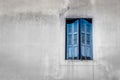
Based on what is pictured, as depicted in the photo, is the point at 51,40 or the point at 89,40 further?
the point at 89,40

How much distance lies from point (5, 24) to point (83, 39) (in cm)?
271

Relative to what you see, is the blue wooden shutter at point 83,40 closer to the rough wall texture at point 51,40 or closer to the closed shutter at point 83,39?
the closed shutter at point 83,39

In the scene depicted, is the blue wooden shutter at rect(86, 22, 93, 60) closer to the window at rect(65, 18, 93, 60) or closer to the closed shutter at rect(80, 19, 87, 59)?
the window at rect(65, 18, 93, 60)

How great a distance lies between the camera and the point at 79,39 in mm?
12055

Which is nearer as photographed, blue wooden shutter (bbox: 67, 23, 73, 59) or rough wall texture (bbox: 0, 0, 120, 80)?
rough wall texture (bbox: 0, 0, 120, 80)

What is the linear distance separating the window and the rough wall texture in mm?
198

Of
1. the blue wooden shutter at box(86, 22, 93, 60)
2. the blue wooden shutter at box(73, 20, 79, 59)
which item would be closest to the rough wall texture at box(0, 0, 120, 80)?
the blue wooden shutter at box(86, 22, 93, 60)

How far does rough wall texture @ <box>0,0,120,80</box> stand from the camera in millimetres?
11703

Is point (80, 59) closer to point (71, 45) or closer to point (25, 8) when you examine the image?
point (71, 45)

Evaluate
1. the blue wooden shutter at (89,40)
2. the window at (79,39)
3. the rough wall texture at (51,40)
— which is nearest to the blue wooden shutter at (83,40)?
the window at (79,39)

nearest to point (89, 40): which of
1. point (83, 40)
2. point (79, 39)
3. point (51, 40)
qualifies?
point (83, 40)

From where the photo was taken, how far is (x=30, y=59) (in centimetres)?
1189

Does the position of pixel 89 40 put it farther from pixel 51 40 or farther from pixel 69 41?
pixel 51 40

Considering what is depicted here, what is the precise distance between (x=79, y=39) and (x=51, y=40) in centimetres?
94
